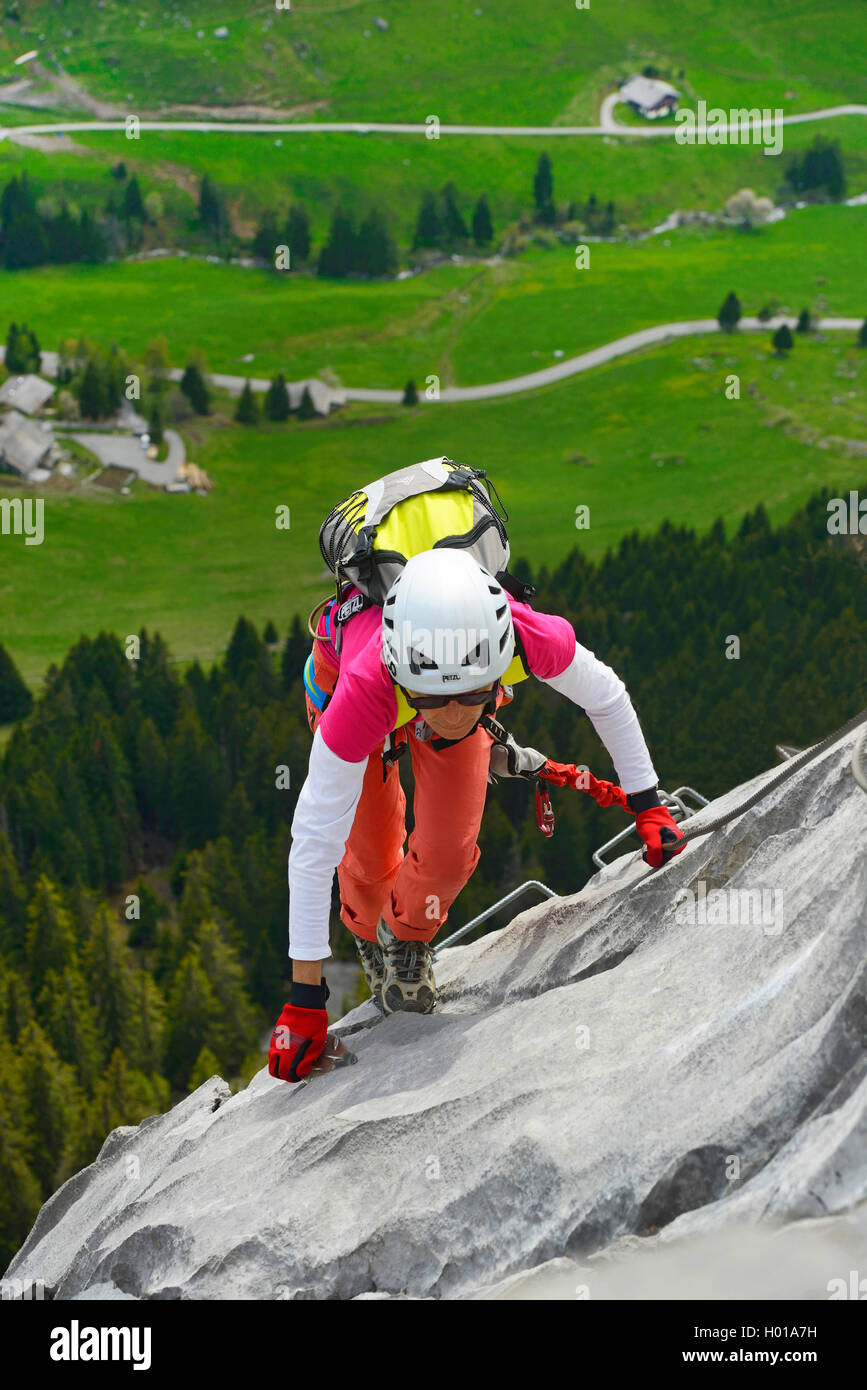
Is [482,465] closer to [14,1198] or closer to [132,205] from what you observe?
[132,205]

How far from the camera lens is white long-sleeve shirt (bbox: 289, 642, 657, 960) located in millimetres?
11344

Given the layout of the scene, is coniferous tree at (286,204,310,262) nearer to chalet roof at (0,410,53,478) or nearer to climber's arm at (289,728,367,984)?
chalet roof at (0,410,53,478)

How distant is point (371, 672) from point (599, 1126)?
399cm

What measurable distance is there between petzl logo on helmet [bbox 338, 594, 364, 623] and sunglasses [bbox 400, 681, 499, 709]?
109 cm

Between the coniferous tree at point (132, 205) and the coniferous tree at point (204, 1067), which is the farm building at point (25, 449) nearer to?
the coniferous tree at point (132, 205)

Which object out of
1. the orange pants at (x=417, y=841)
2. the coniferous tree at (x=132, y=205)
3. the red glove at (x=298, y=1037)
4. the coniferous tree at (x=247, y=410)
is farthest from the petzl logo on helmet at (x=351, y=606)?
the coniferous tree at (x=132, y=205)

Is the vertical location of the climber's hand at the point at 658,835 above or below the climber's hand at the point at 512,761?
below

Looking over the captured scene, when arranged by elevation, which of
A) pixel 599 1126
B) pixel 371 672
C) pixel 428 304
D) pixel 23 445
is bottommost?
pixel 23 445

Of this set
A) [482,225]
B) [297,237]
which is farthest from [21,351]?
[482,225]

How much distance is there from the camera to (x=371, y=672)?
37.2 ft

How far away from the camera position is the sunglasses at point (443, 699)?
11.2 metres

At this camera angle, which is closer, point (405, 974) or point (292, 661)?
point (405, 974)

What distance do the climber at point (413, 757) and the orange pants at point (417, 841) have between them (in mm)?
14
